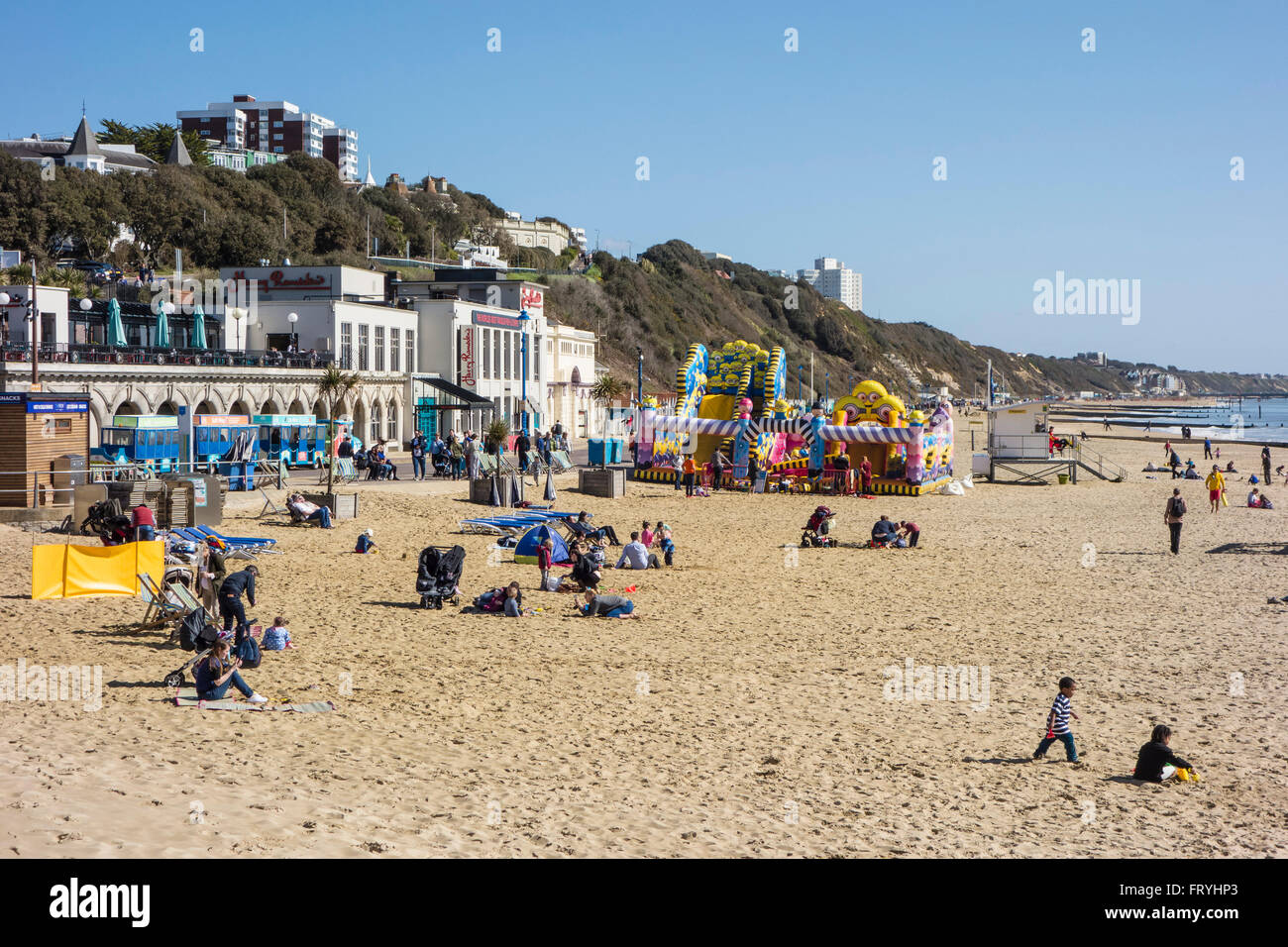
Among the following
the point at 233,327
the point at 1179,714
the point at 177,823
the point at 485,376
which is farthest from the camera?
the point at 485,376

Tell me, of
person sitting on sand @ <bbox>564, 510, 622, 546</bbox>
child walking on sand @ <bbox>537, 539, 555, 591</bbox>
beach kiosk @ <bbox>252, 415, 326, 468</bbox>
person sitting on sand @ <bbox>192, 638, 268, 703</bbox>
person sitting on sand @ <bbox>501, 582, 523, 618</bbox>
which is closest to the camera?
person sitting on sand @ <bbox>192, 638, 268, 703</bbox>

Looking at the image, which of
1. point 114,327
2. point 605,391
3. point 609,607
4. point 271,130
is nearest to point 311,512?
point 609,607

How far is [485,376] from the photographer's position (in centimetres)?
4600

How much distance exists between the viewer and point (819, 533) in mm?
21672

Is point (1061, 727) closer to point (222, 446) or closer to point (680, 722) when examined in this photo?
point (680, 722)

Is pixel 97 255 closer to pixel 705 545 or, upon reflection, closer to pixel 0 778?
pixel 705 545

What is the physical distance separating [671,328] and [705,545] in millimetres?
80731

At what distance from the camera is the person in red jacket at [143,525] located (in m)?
16.4

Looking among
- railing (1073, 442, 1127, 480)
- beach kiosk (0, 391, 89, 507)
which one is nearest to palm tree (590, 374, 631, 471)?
railing (1073, 442, 1127, 480)

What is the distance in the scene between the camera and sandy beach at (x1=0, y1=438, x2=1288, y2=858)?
7316mm

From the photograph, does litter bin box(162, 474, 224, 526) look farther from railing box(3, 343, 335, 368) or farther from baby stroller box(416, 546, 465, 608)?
railing box(3, 343, 335, 368)

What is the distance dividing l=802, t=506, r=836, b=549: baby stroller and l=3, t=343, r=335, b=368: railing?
19.6 meters

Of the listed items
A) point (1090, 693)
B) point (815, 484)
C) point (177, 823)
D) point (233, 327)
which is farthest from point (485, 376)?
point (177, 823)

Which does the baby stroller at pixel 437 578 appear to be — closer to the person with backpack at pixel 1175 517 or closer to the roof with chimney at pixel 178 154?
the person with backpack at pixel 1175 517
